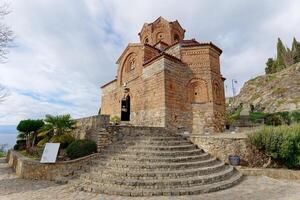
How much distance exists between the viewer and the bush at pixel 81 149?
321 inches

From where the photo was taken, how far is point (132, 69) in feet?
58.3

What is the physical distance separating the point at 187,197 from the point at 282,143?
223 inches

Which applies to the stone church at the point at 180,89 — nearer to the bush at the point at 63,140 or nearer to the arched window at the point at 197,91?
the arched window at the point at 197,91

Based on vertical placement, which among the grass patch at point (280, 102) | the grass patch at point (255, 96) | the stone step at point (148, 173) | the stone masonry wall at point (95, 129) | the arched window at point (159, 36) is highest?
the arched window at point (159, 36)

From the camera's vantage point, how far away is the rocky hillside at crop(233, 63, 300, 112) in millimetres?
26725

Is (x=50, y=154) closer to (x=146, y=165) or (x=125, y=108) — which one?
(x=146, y=165)

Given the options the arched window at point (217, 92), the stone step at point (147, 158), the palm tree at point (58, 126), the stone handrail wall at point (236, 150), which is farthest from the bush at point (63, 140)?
the arched window at point (217, 92)

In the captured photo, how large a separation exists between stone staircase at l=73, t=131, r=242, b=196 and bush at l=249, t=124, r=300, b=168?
6.35 feet

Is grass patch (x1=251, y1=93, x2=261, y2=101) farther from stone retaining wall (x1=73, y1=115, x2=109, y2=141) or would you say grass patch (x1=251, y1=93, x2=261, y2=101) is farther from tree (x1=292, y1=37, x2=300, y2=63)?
stone retaining wall (x1=73, y1=115, x2=109, y2=141)

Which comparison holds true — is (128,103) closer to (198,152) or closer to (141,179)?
(198,152)

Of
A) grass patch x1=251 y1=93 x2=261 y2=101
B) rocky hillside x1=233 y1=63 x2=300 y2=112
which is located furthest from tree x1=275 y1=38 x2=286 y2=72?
grass patch x1=251 y1=93 x2=261 y2=101

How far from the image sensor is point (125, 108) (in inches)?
703

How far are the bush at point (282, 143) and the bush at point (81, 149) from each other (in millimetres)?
7836

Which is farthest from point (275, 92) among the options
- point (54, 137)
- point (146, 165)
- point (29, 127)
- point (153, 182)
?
point (29, 127)
